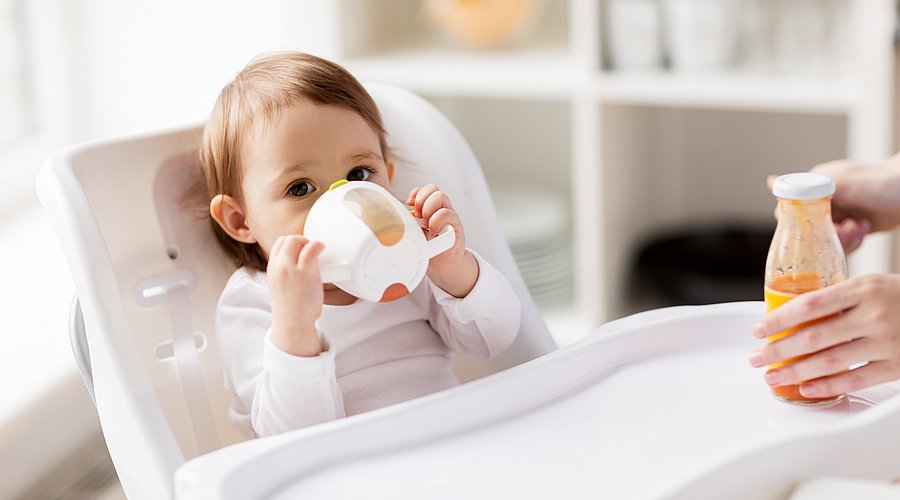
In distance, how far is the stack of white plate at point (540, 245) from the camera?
200 cm

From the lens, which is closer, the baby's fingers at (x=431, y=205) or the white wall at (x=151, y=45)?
the baby's fingers at (x=431, y=205)

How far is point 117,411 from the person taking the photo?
2.56 feet

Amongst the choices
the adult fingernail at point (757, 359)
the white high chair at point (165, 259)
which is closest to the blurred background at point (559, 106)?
the white high chair at point (165, 259)

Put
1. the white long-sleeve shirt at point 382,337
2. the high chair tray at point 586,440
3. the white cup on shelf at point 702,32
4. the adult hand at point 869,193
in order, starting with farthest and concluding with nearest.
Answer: the white cup on shelf at point 702,32 → the adult hand at point 869,193 → the white long-sleeve shirt at point 382,337 → the high chair tray at point 586,440

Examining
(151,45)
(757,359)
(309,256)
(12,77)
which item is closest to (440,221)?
(309,256)

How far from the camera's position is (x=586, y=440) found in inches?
28.7

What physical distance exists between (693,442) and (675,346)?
152 millimetres

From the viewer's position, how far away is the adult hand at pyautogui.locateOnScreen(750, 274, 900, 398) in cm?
72

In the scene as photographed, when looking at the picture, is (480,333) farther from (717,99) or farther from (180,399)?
(717,99)

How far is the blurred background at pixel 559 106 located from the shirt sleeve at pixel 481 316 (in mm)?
684

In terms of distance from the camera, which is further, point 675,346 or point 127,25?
point 127,25

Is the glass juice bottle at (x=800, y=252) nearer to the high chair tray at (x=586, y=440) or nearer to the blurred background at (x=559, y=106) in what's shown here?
the high chair tray at (x=586, y=440)

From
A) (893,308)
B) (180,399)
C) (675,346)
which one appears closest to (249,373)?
(180,399)

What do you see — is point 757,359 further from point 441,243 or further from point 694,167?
point 694,167
